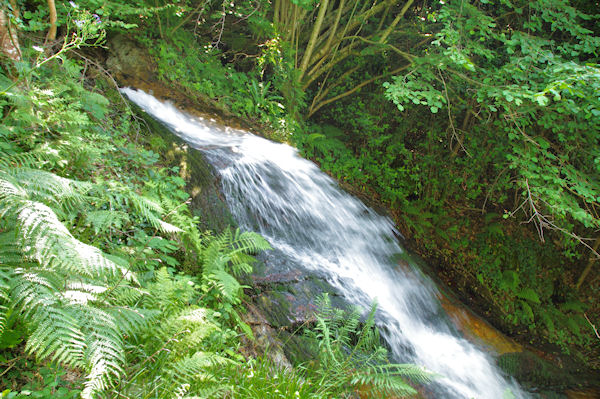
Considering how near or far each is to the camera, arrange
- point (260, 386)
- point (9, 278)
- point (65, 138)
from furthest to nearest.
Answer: point (65, 138) < point (260, 386) < point (9, 278)

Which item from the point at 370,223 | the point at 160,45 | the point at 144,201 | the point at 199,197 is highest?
the point at 160,45

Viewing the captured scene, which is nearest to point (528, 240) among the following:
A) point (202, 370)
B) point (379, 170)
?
point (379, 170)

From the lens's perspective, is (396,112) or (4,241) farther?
(396,112)

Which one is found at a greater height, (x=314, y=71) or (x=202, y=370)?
(x=314, y=71)

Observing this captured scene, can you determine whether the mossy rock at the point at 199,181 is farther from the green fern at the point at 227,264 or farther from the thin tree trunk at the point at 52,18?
the thin tree trunk at the point at 52,18

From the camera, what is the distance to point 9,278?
5.09 ft

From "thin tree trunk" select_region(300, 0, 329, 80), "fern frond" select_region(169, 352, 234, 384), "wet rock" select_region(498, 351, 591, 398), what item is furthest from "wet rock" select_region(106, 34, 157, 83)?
"wet rock" select_region(498, 351, 591, 398)

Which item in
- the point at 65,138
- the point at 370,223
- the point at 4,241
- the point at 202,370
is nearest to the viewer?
the point at 4,241

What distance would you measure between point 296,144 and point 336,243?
307 centimetres

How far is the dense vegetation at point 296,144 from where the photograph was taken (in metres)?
1.88

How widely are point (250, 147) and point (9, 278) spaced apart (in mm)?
4610

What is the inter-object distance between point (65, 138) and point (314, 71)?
7.00 m

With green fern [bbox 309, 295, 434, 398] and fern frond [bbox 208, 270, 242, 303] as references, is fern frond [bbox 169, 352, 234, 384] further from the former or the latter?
green fern [bbox 309, 295, 434, 398]

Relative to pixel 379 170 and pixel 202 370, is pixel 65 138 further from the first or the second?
pixel 379 170
